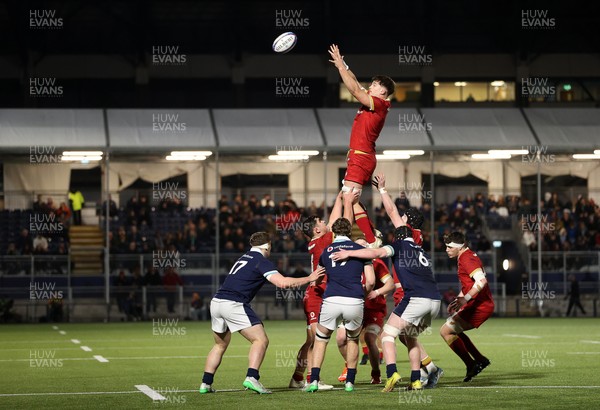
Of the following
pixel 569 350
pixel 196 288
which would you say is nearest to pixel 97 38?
pixel 196 288

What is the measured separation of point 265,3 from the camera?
2285 inches

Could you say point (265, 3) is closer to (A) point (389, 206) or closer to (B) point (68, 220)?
(B) point (68, 220)

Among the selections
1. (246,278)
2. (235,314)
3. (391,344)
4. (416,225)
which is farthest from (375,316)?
(235,314)

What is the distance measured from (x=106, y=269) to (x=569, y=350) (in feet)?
61.5

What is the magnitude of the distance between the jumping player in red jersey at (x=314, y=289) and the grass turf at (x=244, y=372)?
0.49 m

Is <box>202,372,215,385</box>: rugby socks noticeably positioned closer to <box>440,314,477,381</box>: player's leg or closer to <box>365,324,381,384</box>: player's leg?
<box>365,324,381,384</box>: player's leg

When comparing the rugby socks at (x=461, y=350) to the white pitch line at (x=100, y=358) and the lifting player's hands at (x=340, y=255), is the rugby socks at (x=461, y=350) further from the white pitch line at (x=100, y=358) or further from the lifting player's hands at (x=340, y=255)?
A: the white pitch line at (x=100, y=358)

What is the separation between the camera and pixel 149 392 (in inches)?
576

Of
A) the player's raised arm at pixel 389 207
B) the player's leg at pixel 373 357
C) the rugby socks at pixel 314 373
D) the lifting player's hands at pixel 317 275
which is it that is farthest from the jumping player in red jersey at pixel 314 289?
the lifting player's hands at pixel 317 275

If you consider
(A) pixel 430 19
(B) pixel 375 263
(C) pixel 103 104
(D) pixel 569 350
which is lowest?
(D) pixel 569 350

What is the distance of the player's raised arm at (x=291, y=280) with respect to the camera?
44.5 ft

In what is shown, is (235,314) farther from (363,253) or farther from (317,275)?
(363,253)

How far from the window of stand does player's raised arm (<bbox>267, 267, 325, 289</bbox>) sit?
4680 cm

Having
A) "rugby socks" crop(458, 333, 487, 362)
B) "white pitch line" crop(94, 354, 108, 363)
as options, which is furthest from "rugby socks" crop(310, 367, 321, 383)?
"white pitch line" crop(94, 354, 108, 363)
